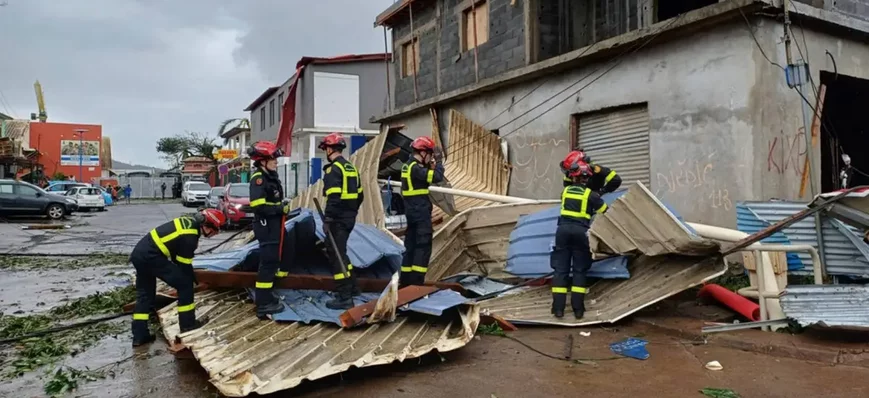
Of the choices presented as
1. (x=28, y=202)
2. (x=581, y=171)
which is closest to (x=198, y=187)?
(x=28, y=202)

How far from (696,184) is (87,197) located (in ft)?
Result: 94.7

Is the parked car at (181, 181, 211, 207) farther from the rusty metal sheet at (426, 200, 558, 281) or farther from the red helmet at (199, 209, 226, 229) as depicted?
the red helmet at (199, 209, 226, 229)

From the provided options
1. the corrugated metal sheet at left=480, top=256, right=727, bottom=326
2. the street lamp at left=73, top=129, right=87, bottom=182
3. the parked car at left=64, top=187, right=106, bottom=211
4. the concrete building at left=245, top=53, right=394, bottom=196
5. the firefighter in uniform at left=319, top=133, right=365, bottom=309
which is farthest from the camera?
the street lamp at left=73, top=129, right=87, bottom=182

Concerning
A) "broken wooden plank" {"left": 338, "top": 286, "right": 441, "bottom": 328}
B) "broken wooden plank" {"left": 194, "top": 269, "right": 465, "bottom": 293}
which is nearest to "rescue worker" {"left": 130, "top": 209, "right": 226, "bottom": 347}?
"broken wooden plank" {"left": 194, "top": 269, "right": 465, "bottom": 293}

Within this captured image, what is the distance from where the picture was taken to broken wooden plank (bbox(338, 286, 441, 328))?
470 cm

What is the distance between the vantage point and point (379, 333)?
4.70 m

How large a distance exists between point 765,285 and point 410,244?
3521 millimetres

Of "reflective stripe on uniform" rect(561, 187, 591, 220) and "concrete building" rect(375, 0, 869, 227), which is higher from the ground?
"concrete building" rect(375, 0, 869, 227)

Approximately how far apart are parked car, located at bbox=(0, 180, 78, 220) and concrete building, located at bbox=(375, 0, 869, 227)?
1730cm

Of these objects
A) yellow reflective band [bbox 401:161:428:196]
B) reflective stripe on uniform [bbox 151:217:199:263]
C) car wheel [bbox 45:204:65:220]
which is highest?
yellow reflective band [bbox 401:161:428:196]

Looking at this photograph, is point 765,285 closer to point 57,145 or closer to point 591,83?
point 591,83

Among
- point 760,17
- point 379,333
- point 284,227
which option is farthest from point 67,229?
point 760,17

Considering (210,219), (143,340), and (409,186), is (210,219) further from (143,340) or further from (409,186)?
(409,186)

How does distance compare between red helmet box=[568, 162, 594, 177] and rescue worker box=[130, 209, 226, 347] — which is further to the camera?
red helmet box=[568, 162, 594, 177]
